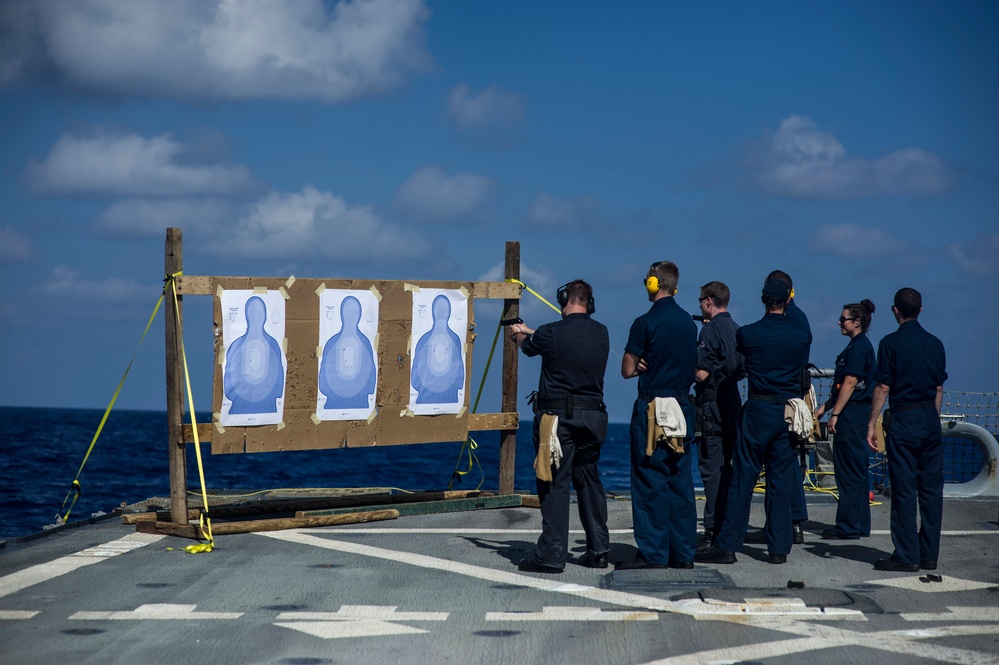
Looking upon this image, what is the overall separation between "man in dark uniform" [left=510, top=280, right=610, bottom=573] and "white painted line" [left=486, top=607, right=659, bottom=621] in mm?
1382

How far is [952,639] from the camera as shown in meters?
6.20

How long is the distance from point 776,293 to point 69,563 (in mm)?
6049

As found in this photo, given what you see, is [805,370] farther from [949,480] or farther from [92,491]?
[92,491]

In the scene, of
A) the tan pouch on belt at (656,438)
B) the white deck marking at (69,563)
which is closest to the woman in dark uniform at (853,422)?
the tan pouch on belt at (656,438)

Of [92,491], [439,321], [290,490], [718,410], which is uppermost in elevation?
[439,321]

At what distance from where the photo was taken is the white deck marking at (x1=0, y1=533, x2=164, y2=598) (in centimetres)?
780

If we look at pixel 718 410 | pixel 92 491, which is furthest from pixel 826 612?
pixel 92 491

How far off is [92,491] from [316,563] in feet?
100

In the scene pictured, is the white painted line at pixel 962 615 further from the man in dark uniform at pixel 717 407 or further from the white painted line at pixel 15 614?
the white painted line at pixel 15 614

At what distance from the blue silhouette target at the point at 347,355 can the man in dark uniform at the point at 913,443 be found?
Answer: 5.26 metres

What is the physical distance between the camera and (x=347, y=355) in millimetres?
11453

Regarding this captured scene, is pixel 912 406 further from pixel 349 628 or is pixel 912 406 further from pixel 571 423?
pixel 349 628

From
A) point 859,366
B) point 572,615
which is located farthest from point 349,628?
point 859,366

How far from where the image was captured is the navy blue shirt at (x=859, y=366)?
10.0 meters
